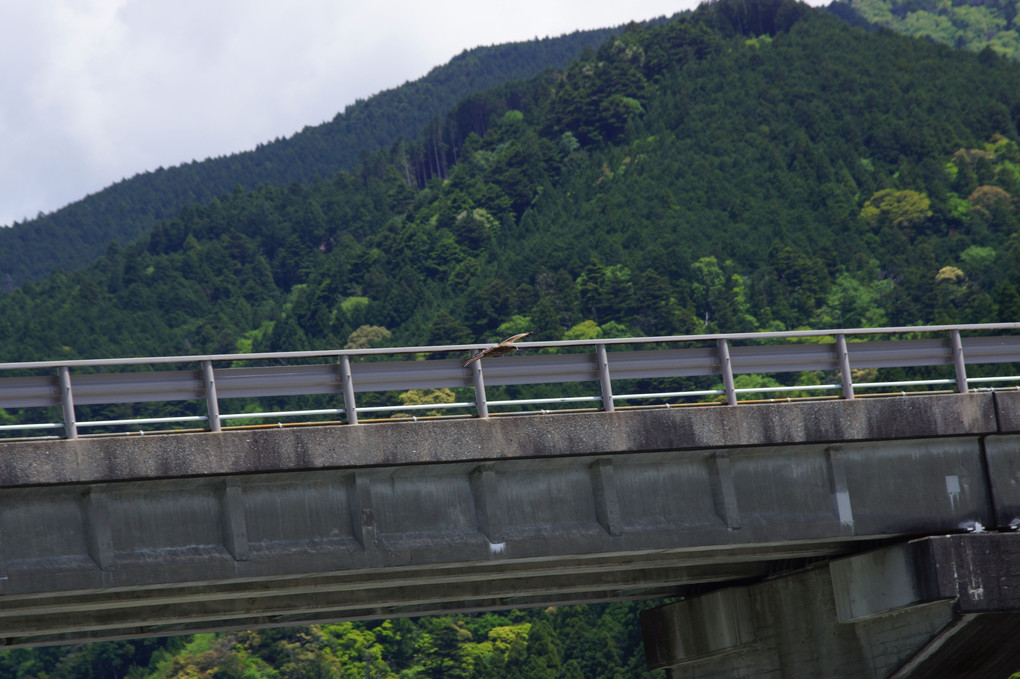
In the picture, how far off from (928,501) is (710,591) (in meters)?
Result: 4.19

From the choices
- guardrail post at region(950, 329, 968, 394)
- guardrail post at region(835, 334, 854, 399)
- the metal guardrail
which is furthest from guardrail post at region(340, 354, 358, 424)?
guardrail post at region(950, 329, 968, 394)

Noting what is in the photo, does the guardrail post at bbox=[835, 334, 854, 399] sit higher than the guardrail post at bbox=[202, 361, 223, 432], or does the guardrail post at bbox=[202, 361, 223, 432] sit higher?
the guardrail post at bbox=[202, 361, 223, 432]

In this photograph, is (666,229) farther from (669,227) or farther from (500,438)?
(500,438)

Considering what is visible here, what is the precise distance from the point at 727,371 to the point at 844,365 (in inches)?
71.4

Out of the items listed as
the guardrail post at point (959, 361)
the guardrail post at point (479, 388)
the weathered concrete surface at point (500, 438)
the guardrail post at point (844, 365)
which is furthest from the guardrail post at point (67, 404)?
the guardrail post at point (959, 361)

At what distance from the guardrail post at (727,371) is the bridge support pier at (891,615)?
10.1 feet

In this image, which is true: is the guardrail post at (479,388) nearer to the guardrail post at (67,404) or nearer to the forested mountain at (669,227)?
the guardrail post at (67,404)

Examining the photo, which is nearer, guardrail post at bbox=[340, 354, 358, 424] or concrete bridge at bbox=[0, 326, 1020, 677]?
concrete bridge at bbox=[0, 326, 1020, 677]

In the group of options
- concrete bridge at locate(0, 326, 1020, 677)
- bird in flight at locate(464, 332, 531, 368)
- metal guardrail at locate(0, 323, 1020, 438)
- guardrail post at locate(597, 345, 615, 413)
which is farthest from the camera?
guardrail post at locate(597, 345, 615, 413)

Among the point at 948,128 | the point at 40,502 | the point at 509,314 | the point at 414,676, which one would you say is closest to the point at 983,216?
the point at 948,128

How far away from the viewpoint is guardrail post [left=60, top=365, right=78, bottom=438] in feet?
42.8

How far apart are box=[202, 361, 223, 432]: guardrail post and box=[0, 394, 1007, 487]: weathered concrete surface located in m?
0.25

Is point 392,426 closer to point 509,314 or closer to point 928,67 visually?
point 509,314

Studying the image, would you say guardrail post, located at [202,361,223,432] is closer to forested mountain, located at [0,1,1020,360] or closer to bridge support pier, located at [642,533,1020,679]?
bridge support pier, located at [642,533,1020,679]
